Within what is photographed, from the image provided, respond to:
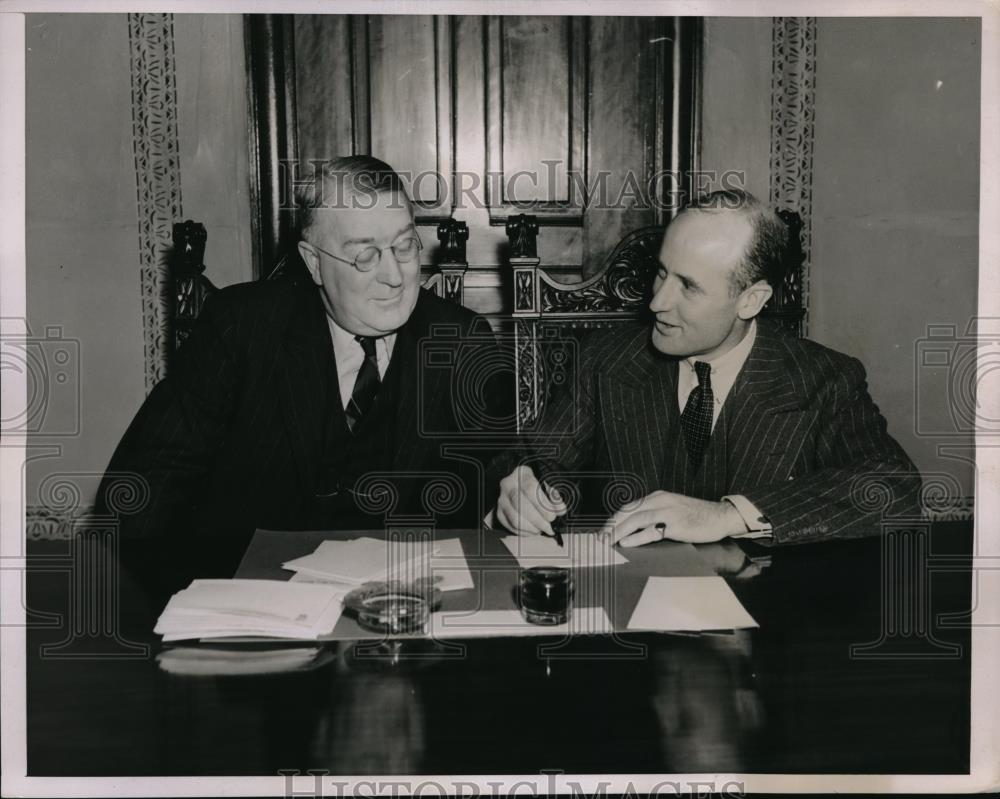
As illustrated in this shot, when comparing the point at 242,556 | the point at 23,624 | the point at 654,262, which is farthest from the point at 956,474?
the point at 23,624

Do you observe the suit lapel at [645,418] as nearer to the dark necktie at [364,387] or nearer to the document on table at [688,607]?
the dark necktie at [364,387]

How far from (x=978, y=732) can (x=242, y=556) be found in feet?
3.62

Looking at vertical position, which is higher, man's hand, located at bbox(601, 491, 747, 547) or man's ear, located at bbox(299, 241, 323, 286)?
man's ear, located at bbox(299, 241, 323, 286)

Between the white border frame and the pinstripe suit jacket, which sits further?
the pinstripe suit jacket

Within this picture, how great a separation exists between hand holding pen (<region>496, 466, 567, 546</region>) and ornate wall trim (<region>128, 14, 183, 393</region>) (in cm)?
150

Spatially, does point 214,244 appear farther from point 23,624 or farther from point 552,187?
point 23,624

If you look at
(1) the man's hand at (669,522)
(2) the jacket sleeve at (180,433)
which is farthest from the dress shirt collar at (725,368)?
(2) the jacket sleeve at (180,433)

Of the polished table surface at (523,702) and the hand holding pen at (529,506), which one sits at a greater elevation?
the hand holding pen at (529,506)

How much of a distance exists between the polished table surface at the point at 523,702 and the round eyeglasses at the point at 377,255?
1066mm

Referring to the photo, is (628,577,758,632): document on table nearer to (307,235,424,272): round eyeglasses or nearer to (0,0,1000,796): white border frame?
(0,0,1000,796): white border frame

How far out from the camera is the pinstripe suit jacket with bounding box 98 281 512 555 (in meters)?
2.12

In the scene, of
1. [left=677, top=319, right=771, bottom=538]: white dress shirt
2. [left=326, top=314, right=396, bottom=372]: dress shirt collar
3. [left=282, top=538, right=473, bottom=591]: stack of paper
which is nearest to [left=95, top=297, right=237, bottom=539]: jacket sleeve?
[left=326, top=314, right=396, bottom=372]: dress shirt collar

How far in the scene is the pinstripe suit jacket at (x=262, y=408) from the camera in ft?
6.97

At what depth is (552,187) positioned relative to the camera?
9.30 ft
